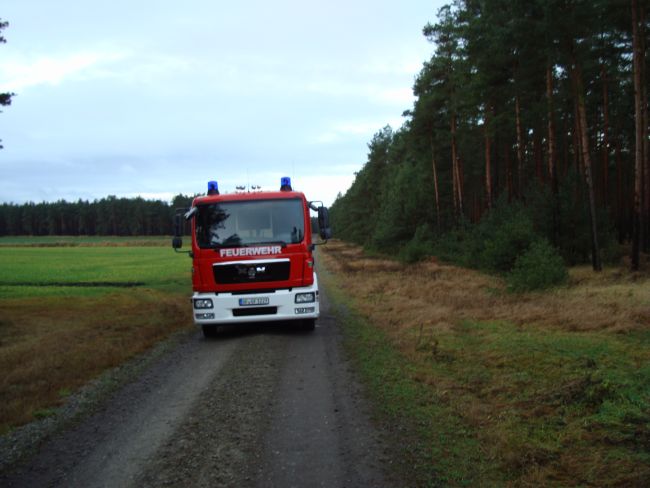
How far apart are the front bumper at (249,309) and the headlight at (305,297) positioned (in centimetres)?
7

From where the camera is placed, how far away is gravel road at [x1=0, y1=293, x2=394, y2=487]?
4230 mm

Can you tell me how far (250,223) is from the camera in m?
10.8

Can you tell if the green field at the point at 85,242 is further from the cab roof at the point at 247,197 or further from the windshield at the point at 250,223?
the windshield at the point at 250,223

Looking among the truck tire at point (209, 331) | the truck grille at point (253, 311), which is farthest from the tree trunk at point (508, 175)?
the truck tire at point (209, 331)

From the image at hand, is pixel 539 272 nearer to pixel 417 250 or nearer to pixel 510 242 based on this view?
pixel 510 242

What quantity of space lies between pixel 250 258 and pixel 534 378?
6.05 meters

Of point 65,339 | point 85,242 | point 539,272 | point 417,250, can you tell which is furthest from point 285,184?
point 85,242

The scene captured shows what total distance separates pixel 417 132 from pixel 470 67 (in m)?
9.24

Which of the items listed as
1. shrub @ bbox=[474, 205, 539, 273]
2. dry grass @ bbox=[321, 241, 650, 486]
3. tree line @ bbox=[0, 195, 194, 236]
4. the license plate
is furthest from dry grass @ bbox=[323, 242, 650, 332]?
tree line @ bbox=[0, 195, 194, 236]

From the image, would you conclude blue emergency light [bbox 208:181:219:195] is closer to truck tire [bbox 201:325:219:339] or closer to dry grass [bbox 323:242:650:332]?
truck tire [bbox 201:325:219:339]

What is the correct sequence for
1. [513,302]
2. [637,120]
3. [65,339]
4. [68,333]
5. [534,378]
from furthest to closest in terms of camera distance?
[637,120] → [513,302] → [68,333] → [65,339] → [534,378]

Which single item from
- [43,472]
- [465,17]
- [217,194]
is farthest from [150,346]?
[465,17]

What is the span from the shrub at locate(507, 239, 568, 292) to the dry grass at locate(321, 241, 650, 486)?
635 millimetres

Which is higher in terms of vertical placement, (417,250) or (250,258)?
(250,258)
